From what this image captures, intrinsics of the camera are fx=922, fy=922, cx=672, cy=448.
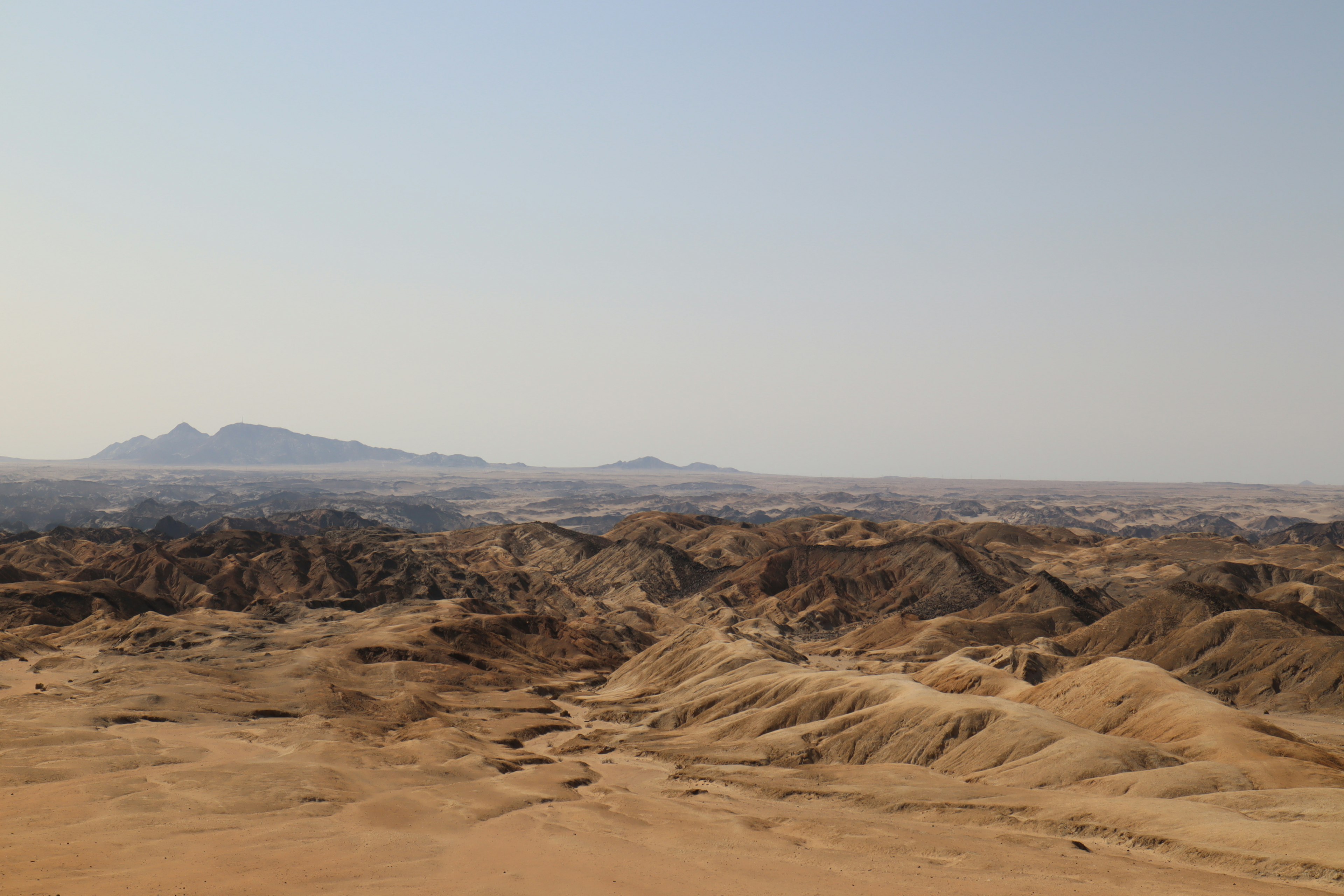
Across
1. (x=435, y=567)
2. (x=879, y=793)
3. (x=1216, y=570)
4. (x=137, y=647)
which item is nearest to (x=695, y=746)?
(x=879, y=793)

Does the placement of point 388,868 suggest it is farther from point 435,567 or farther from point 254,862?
point 435,567

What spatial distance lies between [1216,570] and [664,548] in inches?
3031

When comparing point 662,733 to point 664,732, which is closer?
point 662,733

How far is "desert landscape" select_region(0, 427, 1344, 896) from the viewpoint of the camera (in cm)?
3341

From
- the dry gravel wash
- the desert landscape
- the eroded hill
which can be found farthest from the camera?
the eroded hill

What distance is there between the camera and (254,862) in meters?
32.7

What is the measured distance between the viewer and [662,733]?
62.4 meters

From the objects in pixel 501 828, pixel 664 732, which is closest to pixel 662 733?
pixel 664 732

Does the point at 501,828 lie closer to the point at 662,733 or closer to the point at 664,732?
the point at 662,733

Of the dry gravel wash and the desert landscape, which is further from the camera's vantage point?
the desert landscape

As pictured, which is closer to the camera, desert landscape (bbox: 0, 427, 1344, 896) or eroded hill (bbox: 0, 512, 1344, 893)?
desert landscape (bbox: 0, 427, 1344, 896)

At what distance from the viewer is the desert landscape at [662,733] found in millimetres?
33406

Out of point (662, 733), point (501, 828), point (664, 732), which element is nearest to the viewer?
point (501, 828)

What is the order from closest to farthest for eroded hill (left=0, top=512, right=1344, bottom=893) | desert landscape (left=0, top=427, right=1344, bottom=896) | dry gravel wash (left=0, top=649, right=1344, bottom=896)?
dry gravel wash (left=0, top=649, right=1344, bottom=896), desert landscape (left=0, top=427, right=1344, bottom=896), eroded hill (left=0, top=512, right=1344, bottom=893)
